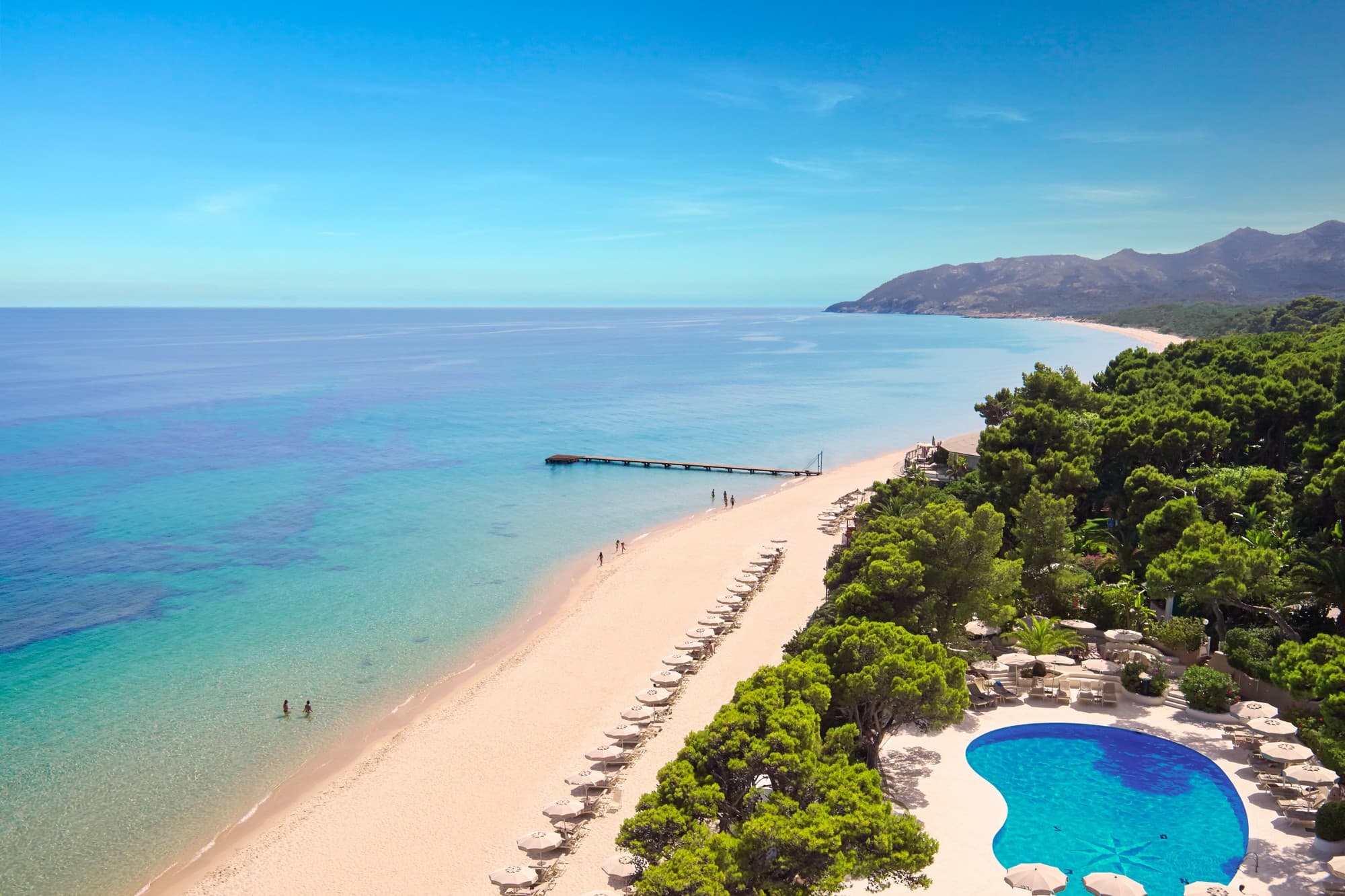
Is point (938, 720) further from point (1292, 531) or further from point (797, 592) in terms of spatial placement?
point (1292, 531)

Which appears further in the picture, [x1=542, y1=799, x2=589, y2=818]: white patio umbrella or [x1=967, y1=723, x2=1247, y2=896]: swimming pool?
[x1=542, y1=799, x2=589, y2=818]: white patio umbrella

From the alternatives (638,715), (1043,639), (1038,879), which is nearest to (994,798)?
(1038,879)

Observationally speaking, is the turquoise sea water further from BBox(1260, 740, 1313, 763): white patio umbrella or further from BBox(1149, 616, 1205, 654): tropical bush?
BBox(1260, 740, 1313, 763): white patio umbrella

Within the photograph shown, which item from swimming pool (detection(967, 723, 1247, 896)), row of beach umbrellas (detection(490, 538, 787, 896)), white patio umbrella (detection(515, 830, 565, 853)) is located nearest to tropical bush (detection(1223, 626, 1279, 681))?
swimming pool (detection(967, 723, 1247, 896))

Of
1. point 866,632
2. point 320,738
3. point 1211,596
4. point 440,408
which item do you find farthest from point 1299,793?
point 440,408

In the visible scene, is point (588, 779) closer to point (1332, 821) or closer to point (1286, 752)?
point (1332, 821)

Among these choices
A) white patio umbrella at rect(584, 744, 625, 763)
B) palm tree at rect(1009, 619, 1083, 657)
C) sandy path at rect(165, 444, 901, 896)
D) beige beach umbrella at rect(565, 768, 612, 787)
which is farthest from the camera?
palm tree at rect(1009, 619, 1083, 657)

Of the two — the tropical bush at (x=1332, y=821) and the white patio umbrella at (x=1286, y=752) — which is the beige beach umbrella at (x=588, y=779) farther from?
the white patio umbrella at (x=1286, y=752)
